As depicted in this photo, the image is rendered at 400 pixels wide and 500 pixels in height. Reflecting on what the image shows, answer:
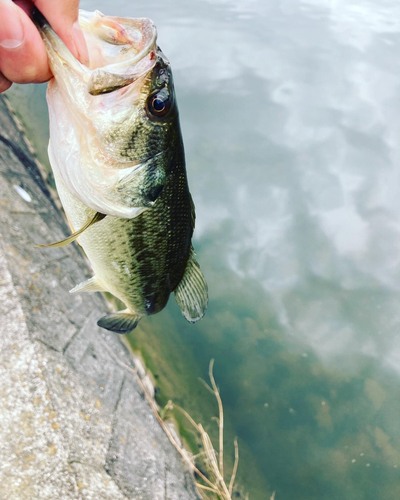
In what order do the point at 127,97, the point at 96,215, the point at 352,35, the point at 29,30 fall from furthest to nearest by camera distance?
the point at 352,35
the point at 96,215
the point at 127,97
the point at 29,30

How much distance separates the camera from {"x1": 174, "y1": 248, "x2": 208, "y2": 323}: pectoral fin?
130cm

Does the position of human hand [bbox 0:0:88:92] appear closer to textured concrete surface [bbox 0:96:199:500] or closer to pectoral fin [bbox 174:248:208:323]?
pectoral fin [bbox 174:248:208:323]

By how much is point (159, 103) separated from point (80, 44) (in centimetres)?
22

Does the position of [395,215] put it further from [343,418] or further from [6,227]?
[6,227]

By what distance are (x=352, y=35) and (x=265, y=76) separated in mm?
1582

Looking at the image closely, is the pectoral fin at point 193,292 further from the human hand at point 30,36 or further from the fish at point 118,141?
the human hand at point 30,36

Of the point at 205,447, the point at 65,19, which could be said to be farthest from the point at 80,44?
the point at 205,447

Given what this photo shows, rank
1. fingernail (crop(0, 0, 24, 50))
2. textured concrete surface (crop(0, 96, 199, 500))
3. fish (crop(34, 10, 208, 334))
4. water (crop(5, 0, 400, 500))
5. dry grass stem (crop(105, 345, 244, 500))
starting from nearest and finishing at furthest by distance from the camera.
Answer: fingernail (crop(0, 0, 24, 50)) → fish (crop(34, 10, 208, 334)) → textured concrete surface (crop(0, 96, 199, 500)) → dry grass stem (crop(105, 345, 244, 500)) → water (crop(5, 0, 400, 500))

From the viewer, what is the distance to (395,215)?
3262 mm

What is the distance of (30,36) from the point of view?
2.37ft

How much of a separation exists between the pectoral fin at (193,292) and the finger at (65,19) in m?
0.77

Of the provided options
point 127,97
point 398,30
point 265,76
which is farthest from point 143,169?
point 398,30

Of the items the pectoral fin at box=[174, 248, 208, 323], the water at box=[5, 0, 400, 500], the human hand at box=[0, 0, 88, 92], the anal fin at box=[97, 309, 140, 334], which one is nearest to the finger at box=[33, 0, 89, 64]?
the human hand at box=[0, 0, 88, 92]

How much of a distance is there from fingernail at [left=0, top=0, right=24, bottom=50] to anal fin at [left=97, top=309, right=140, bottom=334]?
37.2 inches
